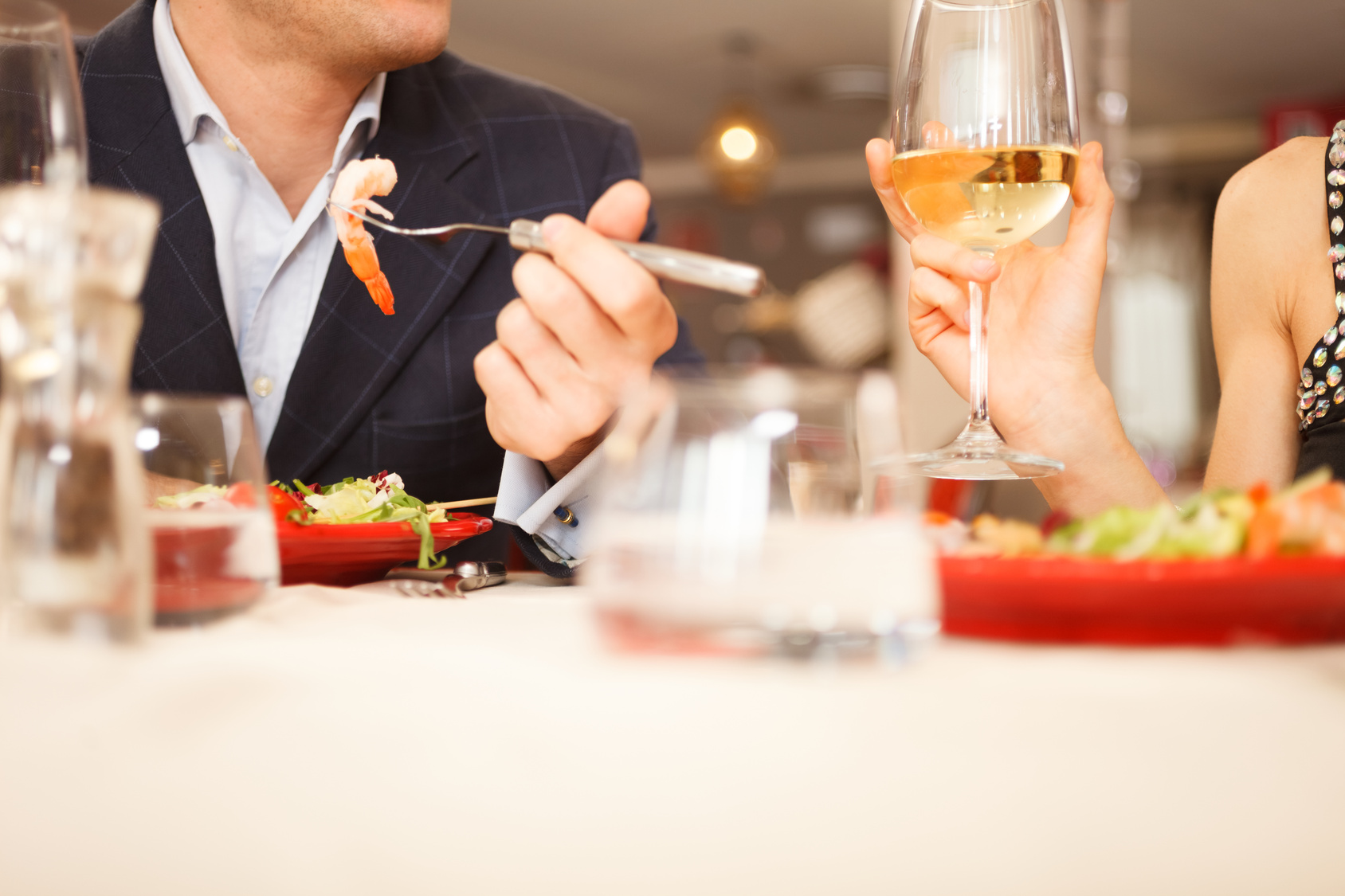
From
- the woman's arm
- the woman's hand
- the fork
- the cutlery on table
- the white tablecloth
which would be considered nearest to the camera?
the white tablecloth

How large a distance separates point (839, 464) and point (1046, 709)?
4.7 inches

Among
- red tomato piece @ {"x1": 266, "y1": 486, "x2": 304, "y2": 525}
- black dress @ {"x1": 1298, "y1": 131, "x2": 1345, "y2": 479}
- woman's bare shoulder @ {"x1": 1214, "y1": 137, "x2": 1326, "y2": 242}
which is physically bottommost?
red tomato piece @ {"x1": 266, "y1": 486, "x2": 304, "y2": 525}

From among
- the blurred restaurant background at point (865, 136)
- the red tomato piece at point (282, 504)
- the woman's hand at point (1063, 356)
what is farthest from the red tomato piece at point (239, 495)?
the blurred restaurant background at point (865, 136)

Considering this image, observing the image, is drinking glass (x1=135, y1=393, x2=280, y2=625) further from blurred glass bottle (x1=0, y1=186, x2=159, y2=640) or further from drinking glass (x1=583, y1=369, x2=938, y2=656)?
drinking glass (x1=583, y1=369, x2=938, y2=656)

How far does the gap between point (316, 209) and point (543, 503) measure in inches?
26.8

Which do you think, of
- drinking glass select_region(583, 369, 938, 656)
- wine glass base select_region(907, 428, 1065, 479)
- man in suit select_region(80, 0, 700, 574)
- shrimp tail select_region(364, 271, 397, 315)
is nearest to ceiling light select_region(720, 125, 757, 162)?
man in suit select_region(80, 0, 700, 574)

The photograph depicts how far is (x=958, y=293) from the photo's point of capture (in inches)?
39.1

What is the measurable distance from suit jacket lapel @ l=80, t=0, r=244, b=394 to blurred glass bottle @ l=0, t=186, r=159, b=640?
0.91m

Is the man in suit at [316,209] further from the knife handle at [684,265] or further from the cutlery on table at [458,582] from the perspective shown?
the knife handle at [684,265]

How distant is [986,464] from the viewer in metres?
0.79

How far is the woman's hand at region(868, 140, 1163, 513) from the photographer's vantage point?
959 millimetres

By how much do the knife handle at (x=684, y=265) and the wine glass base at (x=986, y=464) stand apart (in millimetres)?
246

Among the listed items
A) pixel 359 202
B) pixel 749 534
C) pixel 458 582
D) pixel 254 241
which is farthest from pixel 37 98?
pixel 254 241

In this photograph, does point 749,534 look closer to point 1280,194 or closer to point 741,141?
point 1280,194
